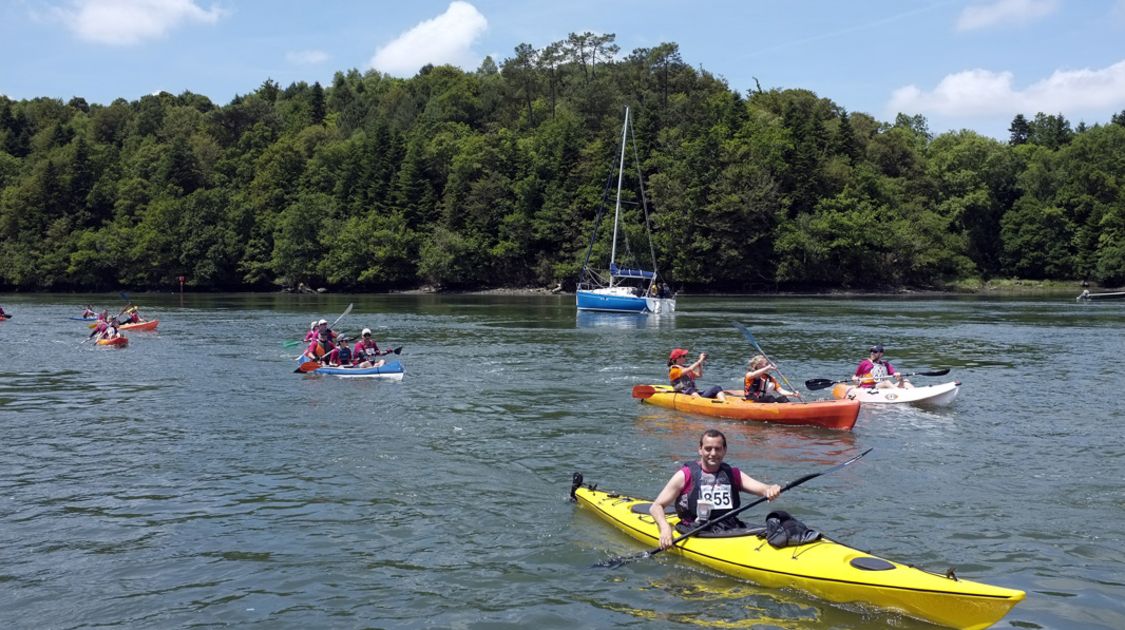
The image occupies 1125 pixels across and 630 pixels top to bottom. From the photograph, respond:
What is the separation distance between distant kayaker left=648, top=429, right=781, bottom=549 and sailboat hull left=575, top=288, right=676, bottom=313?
145 feet

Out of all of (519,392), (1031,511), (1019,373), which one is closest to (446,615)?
(1031,511)

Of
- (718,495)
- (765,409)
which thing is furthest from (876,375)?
(718,495)

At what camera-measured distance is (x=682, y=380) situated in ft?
64.1

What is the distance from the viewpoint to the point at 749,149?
279 ft

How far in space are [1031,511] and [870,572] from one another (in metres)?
4.66

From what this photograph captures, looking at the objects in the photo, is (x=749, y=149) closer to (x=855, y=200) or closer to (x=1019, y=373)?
(x=855, y=200)

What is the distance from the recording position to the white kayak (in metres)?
19.3

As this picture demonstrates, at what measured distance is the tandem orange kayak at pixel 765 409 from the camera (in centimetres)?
1667

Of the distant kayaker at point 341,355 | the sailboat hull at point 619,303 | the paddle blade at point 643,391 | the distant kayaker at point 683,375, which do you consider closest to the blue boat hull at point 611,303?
the sailboat hull at point 619,303

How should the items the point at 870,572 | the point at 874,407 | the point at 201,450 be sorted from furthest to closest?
the point at 874,407, the point at 201,450, the point at 870,572

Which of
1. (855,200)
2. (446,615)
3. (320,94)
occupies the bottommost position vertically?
(446,615)

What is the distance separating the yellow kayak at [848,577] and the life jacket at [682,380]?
31.5 feet

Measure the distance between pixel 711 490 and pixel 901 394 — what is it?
12.1 meters

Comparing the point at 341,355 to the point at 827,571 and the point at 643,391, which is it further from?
the point at 827,571
